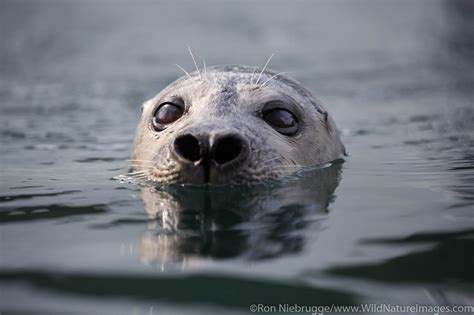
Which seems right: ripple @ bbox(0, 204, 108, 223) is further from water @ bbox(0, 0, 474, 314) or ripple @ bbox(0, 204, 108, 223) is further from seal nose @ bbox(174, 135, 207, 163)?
seal nose @ bbox(174, 135, 207, 163)

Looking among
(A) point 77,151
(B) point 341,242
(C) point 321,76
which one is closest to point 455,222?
(B) point 341,242

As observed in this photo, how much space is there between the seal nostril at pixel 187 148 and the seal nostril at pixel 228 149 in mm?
100

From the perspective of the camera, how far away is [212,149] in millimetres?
3352

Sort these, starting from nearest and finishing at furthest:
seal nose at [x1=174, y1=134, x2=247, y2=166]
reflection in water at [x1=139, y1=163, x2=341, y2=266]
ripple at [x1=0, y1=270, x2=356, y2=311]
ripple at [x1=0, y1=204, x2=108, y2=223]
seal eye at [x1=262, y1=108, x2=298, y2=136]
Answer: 1. ripple at [x1=0, y1=270, x2=356, y2=311]
2. reflection in water at [x1=139, y1=163, x2=341, y2=266]
3. ripple at [x1=0, y1=204, x2=108, y2=223]
4. seal nose at [x1=174, y1=134, x2=247, y2=166]
5. seal eye at [x1=262, y1=108, x2=298, y2=136]

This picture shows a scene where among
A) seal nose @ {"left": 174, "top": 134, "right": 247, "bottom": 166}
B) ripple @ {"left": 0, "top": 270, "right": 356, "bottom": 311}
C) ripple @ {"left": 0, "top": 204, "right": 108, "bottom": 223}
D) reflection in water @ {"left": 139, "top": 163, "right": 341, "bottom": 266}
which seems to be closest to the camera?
ripple @ {"left": 0, "top": 270, "right": 356, "bottom": 311}

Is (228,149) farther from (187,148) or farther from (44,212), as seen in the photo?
(44,212)

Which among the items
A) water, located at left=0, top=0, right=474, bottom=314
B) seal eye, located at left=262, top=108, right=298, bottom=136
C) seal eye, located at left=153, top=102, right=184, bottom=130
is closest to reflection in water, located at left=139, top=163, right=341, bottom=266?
water, located at left=0, top=0, right=474, bottom=314

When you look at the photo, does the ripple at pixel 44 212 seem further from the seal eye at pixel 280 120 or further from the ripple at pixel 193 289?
the seal eye at pixel 280 120

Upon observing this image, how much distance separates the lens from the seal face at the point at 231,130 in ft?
11.3

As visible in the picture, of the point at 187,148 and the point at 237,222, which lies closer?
the point at 237,222

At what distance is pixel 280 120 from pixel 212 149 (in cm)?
106

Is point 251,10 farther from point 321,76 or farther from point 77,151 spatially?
point 77,151

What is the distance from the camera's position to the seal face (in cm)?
346

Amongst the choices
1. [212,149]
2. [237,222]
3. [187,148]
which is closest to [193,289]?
[237,222]
